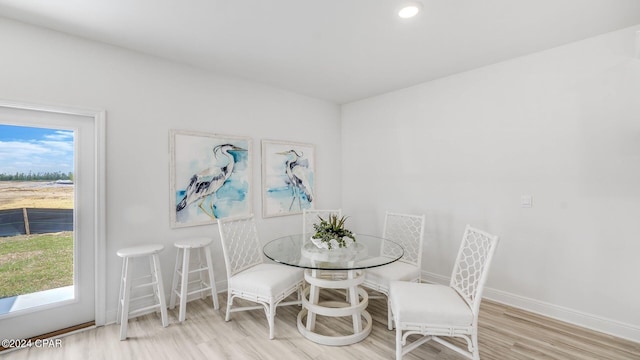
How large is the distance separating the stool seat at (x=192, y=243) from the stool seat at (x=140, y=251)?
7.0 inches

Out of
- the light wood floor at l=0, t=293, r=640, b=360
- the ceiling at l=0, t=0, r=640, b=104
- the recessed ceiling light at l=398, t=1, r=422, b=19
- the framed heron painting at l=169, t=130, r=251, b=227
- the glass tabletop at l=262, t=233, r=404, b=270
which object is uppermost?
the ceiling at l=0, t=0, r=640, b=104

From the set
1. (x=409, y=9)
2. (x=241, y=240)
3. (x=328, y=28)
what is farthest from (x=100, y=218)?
(x=409, y=9)

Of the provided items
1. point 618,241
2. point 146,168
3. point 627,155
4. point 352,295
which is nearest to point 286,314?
point 352,295

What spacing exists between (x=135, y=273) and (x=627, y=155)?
174 inches

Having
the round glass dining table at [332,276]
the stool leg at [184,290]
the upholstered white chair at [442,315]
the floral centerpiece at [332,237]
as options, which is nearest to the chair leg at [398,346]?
the upholstered white chair at [442,315]

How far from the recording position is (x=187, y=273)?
2.62 meters

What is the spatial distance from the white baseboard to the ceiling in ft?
8.00

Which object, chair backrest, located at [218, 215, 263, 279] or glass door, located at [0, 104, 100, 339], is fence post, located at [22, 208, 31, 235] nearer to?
glass door, located at [0, 104, 100, 339]

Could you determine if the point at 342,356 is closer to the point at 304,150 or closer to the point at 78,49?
the point at 304,150

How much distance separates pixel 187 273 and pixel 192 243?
0.91 feet

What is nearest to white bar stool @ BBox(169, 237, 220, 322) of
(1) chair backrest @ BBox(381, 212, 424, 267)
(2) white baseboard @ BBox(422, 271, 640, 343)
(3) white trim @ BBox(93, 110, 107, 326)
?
(3) white trim @ BBox(93, 110, 107, 326)

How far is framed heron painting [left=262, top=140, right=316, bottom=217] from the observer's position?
364 cm

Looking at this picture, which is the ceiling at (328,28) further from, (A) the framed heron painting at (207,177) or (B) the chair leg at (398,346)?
(B) the chair leg at (398,346)

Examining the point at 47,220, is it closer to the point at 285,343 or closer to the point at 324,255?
the point at 285,343
